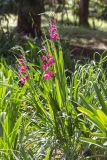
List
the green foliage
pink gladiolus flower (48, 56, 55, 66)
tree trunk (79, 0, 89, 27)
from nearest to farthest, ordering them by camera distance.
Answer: the green foliage → pink gladiolus flower (48, 56, 55, 66) → tree trunk (79, 0, 89, 27)

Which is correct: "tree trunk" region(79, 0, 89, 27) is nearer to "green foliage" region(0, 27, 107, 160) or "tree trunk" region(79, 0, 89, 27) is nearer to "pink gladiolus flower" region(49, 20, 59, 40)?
"pink gladiolus flower" region(49, 20, 59, 40)

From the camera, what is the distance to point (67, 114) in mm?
3252

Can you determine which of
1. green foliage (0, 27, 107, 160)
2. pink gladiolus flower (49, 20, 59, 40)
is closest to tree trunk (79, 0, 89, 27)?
pink gladiolus flower (49, 20, 59, 40)

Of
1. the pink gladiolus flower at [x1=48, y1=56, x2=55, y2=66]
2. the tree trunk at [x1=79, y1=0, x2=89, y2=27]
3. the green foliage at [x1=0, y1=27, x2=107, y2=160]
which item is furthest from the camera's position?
the tree trunk at [x1=79, y1=0, x2=89, y2=27]

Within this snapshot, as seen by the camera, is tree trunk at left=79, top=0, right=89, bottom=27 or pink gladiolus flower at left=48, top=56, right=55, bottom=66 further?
tree trunk at left=79, top=0, right=89, bottom=27

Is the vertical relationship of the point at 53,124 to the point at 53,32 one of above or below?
below

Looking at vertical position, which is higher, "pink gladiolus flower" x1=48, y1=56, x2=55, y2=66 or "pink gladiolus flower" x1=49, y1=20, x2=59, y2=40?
"pink gladiolus flower" x1=49, y1=20, x2=59, y2=40

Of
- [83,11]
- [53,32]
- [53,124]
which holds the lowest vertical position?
[83,11]

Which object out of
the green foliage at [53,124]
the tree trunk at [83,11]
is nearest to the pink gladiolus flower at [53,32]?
the green foliage at [53,124]

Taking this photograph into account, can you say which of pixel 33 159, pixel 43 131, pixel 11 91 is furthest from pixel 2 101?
pixel 33 159

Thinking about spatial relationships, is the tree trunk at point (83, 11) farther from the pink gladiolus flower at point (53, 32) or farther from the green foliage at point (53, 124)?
the green foliage at point (53, 124)

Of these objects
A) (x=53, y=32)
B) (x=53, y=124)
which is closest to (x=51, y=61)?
(x=53, y=32)

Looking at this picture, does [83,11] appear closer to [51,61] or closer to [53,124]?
[51,61]

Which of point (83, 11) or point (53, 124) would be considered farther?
point (83, 11)
